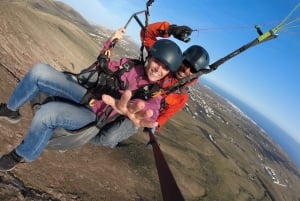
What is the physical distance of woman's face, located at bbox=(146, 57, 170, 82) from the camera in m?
5.35

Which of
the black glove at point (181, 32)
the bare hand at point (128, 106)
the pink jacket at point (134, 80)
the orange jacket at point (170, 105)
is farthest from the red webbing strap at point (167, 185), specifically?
the black glove at point (181, 32)

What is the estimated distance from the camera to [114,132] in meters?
5.72

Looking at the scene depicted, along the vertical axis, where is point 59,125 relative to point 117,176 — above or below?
above

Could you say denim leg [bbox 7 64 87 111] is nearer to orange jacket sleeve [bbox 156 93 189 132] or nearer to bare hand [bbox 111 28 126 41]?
bare hand [bbox 111 28 126 41]

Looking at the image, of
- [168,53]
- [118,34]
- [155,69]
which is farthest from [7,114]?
[168,53]

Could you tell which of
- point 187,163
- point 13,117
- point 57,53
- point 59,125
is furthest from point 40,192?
point 187,163

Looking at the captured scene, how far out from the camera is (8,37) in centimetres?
2342

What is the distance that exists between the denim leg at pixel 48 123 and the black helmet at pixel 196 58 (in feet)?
10.1

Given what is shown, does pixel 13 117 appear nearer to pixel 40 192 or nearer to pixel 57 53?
pixel 40 192

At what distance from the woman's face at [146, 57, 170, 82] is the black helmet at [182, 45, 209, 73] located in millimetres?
2110

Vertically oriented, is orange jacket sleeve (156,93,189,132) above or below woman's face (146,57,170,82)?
below

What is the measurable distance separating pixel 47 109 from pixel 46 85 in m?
0.47

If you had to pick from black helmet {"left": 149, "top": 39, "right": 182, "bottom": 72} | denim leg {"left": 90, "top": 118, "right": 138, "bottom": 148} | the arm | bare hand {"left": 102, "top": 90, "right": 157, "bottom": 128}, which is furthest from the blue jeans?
bare hand {"left": 102, "top": 90, "right": 157, "bottom": 128}

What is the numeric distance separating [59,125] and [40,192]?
359 inches
